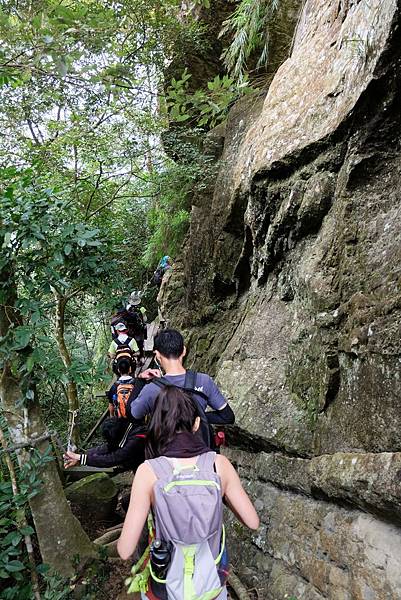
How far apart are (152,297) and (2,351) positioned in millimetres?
11024

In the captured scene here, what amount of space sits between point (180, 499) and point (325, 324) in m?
2.77

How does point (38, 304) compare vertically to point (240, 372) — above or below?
above

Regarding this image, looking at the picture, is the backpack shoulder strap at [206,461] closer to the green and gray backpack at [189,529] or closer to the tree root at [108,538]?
the green and gray backpack at [189,529]

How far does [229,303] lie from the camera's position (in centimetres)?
826

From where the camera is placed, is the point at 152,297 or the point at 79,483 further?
the point at 152,297

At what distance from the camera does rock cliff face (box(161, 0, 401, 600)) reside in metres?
3.31

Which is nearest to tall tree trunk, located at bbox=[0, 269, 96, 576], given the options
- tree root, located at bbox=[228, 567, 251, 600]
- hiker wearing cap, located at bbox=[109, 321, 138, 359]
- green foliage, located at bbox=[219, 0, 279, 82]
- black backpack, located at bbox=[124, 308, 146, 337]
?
tree root, located at bbox=[228, 567, 251, 600]

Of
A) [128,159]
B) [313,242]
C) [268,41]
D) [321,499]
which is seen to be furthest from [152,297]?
[321,499]

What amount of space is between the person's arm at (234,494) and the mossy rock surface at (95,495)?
15.6 ft

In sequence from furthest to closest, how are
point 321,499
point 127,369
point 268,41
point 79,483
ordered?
point 268,41 → point 79,483 → point 127,369 → point 321,499

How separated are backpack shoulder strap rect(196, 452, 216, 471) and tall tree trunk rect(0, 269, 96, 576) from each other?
8.15 ft

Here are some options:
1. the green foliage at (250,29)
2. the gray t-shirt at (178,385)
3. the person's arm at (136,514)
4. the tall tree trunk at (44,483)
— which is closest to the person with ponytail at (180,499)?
the person's arm at (136,514)

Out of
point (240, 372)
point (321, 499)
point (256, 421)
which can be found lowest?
point (321, 499)

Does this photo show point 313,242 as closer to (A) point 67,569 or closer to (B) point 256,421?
(B) point 256,421
